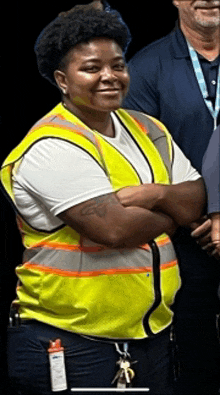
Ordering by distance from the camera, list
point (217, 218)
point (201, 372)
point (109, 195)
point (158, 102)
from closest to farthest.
A: 1. point (109, 195)
2. point (217, 218)
3. point (158, 102)
4. point (201, 372)

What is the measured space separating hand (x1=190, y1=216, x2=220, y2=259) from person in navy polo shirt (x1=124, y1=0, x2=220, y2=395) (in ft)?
0.08

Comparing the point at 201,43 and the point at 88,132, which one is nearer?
the point at 88,132

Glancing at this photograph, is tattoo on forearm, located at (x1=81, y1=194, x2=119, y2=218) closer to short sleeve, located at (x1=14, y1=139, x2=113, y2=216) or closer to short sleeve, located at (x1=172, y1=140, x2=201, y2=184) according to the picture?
short sleeve, located at (x1=14, y1=139, x2=113, y2=216)

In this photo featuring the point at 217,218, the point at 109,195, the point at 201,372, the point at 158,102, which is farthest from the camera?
the point at 201,372

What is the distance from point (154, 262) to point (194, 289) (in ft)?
1.40

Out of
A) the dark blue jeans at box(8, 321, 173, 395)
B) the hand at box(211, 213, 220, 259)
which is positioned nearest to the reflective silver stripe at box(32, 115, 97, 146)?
the hand at box(211, 213, 220, 259)

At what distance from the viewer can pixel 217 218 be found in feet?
7.56

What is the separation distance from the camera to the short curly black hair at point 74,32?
2.18m

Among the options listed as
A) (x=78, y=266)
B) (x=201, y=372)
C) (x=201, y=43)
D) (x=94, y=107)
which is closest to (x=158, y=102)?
(x=201, y=43)

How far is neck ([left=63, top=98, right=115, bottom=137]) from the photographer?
2.24m

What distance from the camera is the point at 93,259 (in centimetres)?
220

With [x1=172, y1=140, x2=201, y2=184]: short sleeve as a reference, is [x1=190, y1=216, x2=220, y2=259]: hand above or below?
below

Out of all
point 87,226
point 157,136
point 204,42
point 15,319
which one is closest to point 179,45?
point 204,42

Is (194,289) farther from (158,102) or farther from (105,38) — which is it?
(105,38)
